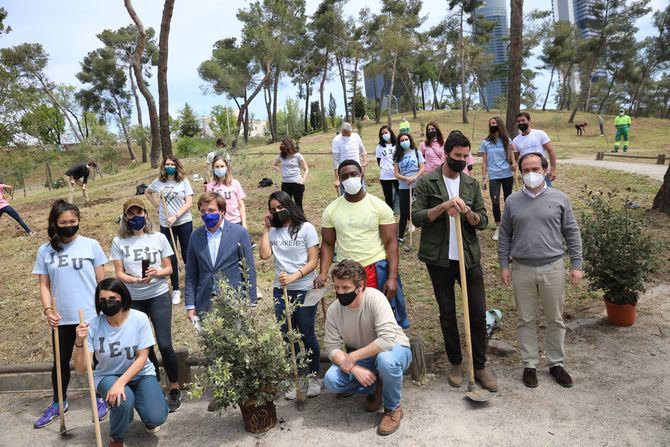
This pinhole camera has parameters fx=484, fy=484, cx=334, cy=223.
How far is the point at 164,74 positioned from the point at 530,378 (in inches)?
533

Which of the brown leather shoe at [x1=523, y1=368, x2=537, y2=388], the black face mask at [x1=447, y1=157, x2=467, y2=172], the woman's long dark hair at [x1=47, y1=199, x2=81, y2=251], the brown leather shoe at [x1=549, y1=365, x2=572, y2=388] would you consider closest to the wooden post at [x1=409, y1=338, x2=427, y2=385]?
the brown leather shoe at [x1=523, y1=368, x2=537, y2=388]

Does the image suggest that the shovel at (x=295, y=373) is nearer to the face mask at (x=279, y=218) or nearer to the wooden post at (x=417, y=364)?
the face mask at (x=279, y=218)

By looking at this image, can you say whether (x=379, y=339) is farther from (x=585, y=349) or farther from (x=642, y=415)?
(x=585, y=349)

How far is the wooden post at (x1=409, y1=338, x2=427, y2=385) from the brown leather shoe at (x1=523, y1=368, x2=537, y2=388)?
0.78 metres

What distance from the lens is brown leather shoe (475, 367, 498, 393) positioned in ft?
12.1

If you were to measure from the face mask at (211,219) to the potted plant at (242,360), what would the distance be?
27.7 inches

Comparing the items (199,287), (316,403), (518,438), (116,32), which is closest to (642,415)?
(518,438)

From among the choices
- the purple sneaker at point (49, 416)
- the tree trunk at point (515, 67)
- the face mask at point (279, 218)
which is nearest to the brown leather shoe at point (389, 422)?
the face mask at point (279, 218)

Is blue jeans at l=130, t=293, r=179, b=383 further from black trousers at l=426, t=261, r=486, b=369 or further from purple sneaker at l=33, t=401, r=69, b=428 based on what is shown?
black trousers at l=426, t=261, r=486, b=369

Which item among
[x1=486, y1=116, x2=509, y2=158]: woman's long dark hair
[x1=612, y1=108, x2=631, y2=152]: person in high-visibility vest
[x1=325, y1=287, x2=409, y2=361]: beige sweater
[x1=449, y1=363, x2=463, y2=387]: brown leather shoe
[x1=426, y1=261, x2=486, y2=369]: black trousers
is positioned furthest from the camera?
[x1=612, y1=108, x2=631, y2=152]: person in high-visibility vest

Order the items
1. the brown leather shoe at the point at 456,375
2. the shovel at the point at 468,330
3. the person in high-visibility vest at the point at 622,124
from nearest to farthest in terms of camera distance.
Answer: the shovel at the point at 468,330
the brown leather shoe at the point at 456,375
the person in high-visibility vest at the point at 622,124

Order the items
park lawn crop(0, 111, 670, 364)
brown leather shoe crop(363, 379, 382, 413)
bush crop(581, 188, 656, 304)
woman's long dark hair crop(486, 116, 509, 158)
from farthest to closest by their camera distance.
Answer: woman's long dark hair crop(486, 116, 509, 158), park lawn crop(0, 111, 670, 364), bush crop(581, 188, 656, 304), brown leather shoe crop(363, 379, 382, 413)

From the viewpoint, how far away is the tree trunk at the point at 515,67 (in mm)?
9820

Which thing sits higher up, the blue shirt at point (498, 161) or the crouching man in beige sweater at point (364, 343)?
the blue shirt at point (498, 161)
